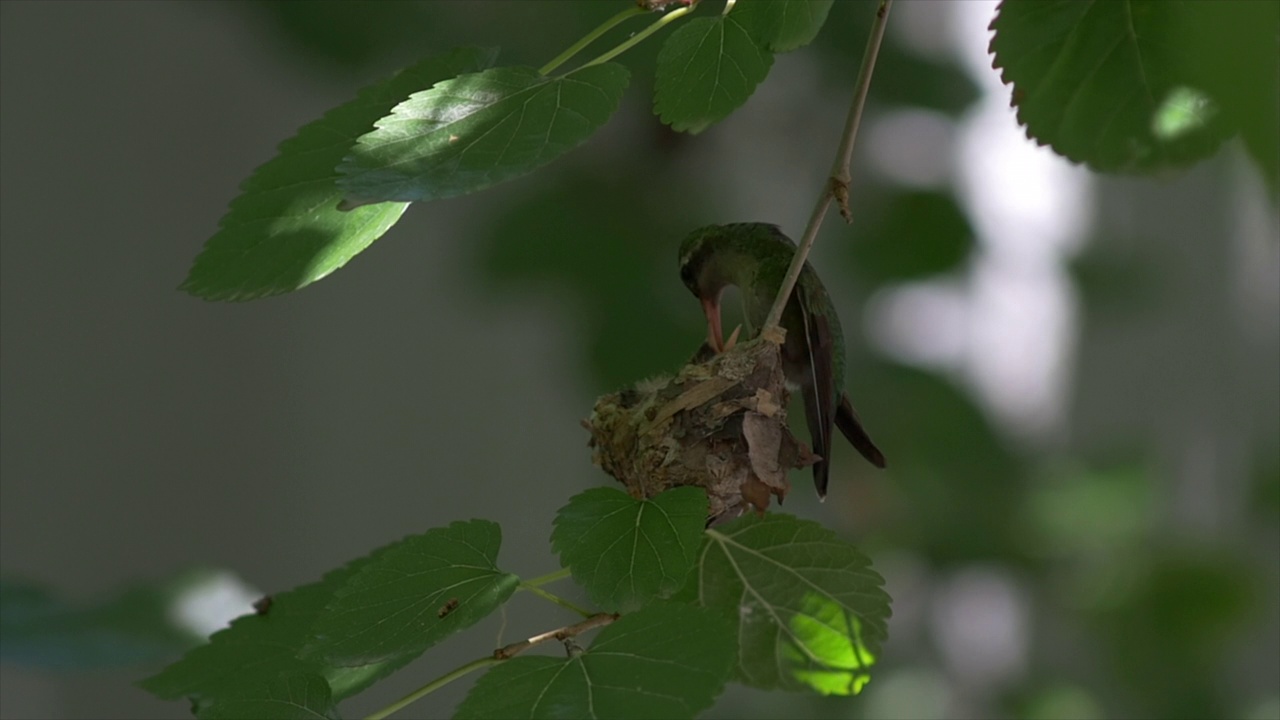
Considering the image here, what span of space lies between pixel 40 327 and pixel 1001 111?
53.9 inches

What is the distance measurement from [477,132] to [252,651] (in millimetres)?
276

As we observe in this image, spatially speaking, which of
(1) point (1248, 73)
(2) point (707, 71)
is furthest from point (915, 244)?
(1) point (1248, 73)

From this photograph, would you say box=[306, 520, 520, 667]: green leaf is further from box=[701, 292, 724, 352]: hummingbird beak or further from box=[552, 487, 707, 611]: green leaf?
box=[701, 292, 724, 352]: hummingbird beak

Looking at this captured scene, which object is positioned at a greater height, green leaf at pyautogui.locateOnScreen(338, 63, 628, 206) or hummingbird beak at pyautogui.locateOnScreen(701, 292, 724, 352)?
green leaf at pyautogui.locateOnScreen(338, 63, 628, 206)

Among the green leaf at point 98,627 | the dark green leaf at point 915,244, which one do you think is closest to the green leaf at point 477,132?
the green leaf at point 98,627

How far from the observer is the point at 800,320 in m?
0.46

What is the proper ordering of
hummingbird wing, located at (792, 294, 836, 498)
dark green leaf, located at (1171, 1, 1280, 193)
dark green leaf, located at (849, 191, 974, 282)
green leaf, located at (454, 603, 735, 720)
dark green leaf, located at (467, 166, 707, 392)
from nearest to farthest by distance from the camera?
dark green leaf, located at (1171, 1, 1280, 193) → green leaf, located at (454, 603, 735, 720) → hummingbird wing, located at (792, 294, 836, 498) → dark green leaf, located at (467, 166, 707, 392) → dark green leaf, located at (849, 191, 974, 282)

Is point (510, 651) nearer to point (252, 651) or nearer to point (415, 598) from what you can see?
point (415, 598)

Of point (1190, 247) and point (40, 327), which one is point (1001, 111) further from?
point (40, 327)

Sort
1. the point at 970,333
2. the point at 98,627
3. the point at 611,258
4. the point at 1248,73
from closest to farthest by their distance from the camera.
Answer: the point at 1248,73 < the point at 98,627 < the point at 611,258 < the point at 970,333

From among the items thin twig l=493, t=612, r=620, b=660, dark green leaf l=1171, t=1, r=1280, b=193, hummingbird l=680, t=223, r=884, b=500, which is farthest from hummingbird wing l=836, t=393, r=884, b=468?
dark green leaf l=1171, t=1, r=1280, b=193

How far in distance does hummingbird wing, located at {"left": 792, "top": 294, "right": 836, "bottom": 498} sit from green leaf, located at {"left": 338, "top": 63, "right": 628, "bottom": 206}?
12cm

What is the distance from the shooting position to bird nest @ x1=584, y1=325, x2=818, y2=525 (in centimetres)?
44

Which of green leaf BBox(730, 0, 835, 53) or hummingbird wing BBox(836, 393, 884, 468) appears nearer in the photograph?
green leaf BBox(730, 0, 835, 53)
